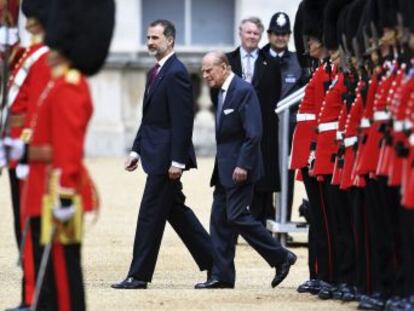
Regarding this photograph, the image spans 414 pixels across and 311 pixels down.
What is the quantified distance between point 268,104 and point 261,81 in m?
0.23

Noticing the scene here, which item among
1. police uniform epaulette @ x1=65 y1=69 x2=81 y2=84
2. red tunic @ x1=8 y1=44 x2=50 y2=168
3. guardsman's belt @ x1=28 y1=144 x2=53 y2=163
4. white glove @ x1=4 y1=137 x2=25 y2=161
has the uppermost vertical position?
police uniform epaulette @ x1=65 y1=69 x2=81 y2=84

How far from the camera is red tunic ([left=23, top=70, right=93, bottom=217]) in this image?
28.7 ft

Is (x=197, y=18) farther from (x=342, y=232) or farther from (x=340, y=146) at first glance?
(x=340, y=146)

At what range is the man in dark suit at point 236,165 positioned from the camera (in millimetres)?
12148

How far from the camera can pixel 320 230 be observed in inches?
459

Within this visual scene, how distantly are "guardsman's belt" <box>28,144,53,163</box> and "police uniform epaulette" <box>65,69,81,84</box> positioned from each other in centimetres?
32

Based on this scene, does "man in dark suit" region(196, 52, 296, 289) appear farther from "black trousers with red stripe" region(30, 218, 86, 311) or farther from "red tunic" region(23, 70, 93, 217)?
"black trousers with red stripe" region(30, 218, 86, 311)

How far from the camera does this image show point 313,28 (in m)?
12.0

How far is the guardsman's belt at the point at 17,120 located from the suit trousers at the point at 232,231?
2.35 meters

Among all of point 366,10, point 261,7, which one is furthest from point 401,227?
point 261,7

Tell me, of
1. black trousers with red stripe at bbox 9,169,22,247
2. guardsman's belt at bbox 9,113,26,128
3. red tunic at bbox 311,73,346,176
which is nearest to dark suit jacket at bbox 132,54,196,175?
red tunic at bbox 311,73,346,176

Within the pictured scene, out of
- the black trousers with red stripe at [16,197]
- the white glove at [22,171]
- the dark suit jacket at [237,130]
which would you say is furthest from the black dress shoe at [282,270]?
the white glove at [22,171]

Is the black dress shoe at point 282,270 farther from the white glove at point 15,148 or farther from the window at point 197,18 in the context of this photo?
the window at point 197,18

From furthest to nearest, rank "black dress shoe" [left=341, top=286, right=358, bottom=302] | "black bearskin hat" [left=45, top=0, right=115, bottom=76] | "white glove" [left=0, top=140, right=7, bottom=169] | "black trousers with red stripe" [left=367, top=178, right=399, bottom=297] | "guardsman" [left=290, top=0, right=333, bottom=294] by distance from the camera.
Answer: "guardsman" [left=290, top=0, right=333, bottom=294]
"black dress shoe" [left=341, top=286, right=358, bottom=302]
"black trousers with red stripe" [left=367, top=178, right=399, bottom=297]
"white glove" [left=0, top=140, right=7, bottom=169]
"black bearskin hat" [left=45, top=0, right=115, bottom=76]
